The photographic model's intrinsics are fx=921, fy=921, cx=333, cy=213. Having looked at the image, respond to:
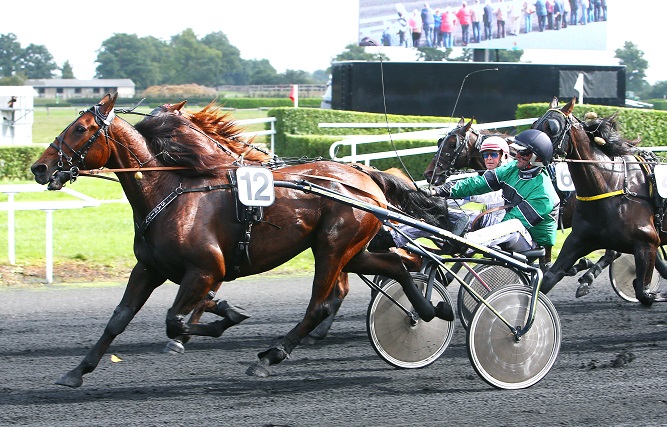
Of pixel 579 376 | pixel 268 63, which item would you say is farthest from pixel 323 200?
pixel 268 63

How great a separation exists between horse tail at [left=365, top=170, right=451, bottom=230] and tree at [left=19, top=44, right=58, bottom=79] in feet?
249

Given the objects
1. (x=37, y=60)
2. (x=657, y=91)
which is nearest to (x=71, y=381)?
(x=657, y=91)

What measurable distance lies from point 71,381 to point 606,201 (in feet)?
11.8

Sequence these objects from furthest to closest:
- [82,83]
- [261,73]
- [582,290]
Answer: [261,73] → [82,83] → [582,290]

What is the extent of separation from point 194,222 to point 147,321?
6.81 ft

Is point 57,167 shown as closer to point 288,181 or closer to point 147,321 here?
point 288,181

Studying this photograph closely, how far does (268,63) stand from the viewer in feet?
339

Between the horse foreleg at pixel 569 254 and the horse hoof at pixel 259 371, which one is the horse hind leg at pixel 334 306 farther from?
the horse foreleg at pixel 569 254

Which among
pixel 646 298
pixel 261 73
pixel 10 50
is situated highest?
pixel 10 50

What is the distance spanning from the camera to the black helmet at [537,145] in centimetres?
546

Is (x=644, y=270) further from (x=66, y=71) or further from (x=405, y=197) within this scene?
(x=66, y=71)

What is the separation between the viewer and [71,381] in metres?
4.72

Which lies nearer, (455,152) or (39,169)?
(39,169)

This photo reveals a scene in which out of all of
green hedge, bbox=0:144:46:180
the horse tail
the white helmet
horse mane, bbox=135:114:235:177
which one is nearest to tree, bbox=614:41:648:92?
green hedge, bbox=0:144:46:180
